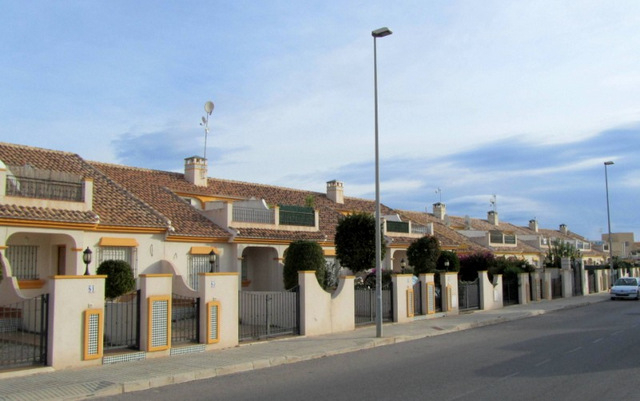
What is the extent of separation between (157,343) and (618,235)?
356 feet

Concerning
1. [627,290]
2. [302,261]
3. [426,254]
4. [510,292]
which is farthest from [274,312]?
[627,290]

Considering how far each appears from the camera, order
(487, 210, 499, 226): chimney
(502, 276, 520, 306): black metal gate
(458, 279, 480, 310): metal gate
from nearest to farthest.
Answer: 1. (458, 279, 480, 310): metal gate
2. (502, 276, 520, 306): black metal gate
3. (487, 210, 499, 226): chimney

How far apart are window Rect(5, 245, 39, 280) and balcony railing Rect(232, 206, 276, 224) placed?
29.0ft

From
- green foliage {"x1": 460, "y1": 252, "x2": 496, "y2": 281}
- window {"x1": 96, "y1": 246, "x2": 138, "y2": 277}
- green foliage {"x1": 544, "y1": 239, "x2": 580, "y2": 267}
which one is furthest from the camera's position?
green foliage {"x1": 544, "y1": 239, "x2": 580, "y2": 267}

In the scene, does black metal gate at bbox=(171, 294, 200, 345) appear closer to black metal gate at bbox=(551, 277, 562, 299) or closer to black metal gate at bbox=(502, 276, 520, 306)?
black metal gate at bbox=(502, 276, 520, 306)

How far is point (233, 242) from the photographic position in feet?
82.8

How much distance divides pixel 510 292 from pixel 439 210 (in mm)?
24402

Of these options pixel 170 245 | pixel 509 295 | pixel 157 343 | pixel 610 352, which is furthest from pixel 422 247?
pixel 157 343

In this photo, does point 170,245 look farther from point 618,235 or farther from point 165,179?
point 618,235

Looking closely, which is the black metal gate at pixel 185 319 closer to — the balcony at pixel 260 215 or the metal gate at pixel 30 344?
the metal gate at pixel 30 344

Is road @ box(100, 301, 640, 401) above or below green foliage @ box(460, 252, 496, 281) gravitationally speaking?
below

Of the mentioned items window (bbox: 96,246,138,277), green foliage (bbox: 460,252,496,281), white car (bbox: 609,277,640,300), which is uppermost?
window (bbox: 96,246,138,277)

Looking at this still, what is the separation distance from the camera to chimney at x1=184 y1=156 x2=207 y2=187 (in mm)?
30672

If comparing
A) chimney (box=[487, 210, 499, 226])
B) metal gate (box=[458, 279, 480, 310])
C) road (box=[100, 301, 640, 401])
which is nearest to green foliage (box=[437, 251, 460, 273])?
metal gate (box=[458, 279, 480, 310])
